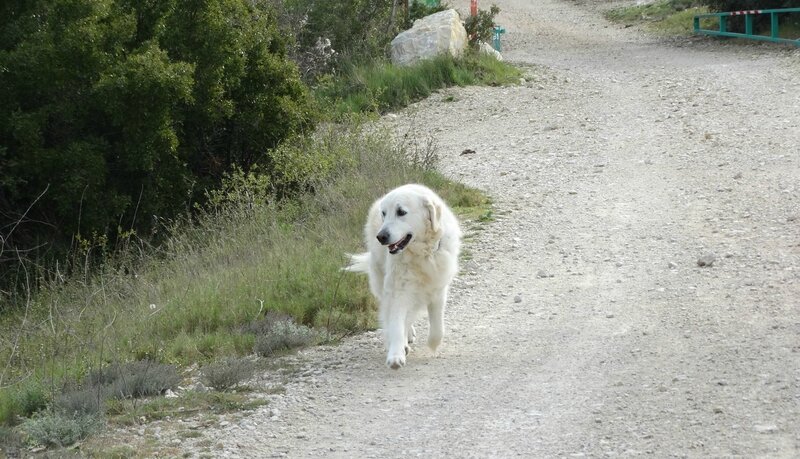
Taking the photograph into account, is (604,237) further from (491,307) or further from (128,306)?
(128,306)

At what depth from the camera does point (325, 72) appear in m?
24.9

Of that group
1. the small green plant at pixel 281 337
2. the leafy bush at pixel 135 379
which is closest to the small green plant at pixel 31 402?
the leafy bush at pixel 135 379

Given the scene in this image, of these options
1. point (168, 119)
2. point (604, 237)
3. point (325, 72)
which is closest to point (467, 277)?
point (604, 237)

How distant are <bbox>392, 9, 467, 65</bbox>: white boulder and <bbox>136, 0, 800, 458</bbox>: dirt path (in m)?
6.91

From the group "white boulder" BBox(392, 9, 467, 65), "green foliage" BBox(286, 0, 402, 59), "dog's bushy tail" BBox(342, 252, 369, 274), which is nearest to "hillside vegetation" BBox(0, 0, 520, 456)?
"dog's bushy tail" BBox(342, 252, 369, 274)

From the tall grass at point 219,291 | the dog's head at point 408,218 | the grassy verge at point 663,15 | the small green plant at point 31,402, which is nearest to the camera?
the small green plant at point 31,402

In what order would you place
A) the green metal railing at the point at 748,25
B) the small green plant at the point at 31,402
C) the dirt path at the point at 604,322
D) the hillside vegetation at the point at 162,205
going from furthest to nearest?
the green metal railing at the point at 748,25
the hillside vegetation at the point at 162,205
the small green plant at the point at 31,402
the dirt path at the point at 604,322

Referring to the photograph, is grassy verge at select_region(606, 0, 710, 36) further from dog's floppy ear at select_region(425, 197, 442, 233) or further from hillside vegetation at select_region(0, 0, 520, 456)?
dog's floppy ear at select_region(425, 197, 442, 233)

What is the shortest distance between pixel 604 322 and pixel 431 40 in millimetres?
17277

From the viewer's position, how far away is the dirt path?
19.5 feet

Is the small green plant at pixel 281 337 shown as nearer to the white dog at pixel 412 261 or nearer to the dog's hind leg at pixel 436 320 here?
the white dog at pixel 412 261

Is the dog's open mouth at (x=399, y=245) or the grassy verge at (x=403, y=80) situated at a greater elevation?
the dog's open mouth at (x=399, y=245)

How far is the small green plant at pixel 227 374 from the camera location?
7.34m

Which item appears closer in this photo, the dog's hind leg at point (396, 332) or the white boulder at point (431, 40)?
the dog's hind leg at point (396, 332)
